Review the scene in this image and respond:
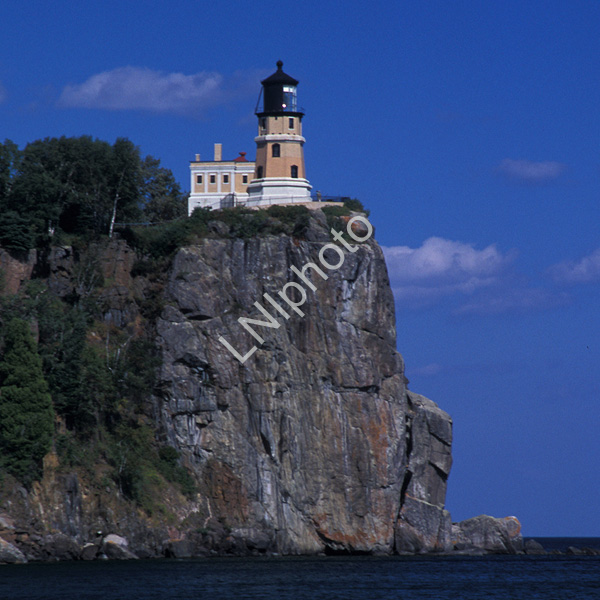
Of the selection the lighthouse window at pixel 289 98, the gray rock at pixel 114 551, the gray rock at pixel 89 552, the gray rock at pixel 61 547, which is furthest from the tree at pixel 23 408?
the lighthouse window at pixel 289 98

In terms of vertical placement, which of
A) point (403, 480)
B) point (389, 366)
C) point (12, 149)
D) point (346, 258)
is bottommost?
point (403, 480)

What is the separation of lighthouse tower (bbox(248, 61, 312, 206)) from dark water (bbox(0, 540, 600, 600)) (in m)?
33.0

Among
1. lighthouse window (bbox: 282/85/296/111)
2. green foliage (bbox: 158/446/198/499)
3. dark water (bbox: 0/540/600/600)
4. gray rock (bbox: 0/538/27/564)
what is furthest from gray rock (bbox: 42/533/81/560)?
lighthouse window (bbox: 282/85/296/111)

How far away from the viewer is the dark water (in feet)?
205

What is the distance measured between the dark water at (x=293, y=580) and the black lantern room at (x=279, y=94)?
38318mm

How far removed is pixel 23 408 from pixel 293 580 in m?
19.6

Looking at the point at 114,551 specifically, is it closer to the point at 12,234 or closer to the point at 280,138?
the point at 12,234

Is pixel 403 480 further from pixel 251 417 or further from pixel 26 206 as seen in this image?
pixel 26 206

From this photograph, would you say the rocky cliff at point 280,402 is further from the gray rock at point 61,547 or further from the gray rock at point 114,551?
the gray rock at point 61,547

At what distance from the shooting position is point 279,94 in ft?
341

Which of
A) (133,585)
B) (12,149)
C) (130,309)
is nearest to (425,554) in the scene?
(130,309)

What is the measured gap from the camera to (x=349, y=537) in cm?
8969

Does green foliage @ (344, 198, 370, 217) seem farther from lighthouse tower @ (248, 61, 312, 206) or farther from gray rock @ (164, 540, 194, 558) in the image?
gray rock @ (164, 540, 194, 558)

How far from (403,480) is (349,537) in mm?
7262
